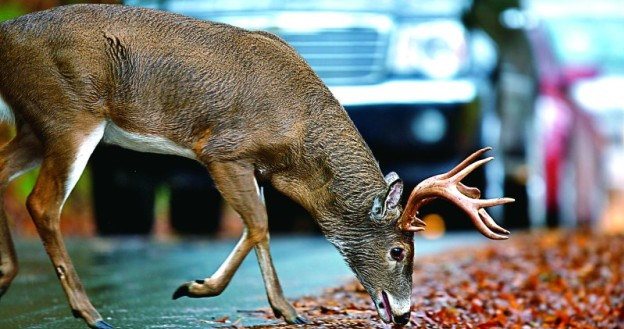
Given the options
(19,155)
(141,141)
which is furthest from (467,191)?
(19,155)

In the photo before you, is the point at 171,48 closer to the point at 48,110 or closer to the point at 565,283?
the point at 48,110

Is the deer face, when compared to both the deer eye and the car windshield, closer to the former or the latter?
the deer eye

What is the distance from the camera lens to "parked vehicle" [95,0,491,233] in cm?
1388

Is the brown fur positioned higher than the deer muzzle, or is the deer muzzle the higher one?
the brown fur

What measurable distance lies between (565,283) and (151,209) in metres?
5.44

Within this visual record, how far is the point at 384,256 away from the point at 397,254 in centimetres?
7

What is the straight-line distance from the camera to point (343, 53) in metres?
14.0

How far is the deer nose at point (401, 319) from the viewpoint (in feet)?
26.2

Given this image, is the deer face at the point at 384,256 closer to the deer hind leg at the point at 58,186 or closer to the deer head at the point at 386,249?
the deer head at the point at 386,249

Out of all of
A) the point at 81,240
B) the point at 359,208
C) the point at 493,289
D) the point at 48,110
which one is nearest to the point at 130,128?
the point at 48,110

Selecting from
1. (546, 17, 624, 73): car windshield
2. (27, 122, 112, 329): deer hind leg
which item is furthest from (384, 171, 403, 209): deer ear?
(546, 17, 624, 73): car windshield

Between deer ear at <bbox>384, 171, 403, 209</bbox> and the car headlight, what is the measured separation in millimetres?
6098

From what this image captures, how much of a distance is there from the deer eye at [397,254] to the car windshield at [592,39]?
11177 millimetres

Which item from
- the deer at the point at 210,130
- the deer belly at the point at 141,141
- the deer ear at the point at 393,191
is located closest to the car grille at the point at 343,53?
the deer at the point at 210,130
